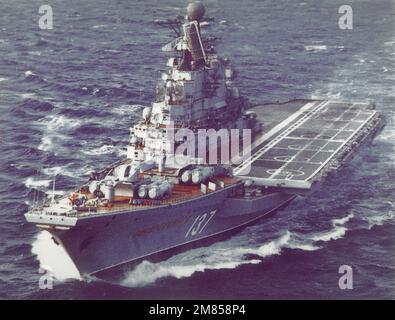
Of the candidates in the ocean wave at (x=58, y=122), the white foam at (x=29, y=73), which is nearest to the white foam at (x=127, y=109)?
the ocean wave at (x=58, y=122)

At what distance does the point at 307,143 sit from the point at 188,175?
64.6 feet

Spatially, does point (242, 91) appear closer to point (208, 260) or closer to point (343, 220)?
point (343, 220)

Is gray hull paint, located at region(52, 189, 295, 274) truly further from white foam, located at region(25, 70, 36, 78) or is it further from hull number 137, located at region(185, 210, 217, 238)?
white foam, located at region(25, 70, 36, 78)

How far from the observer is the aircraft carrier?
52.8 meters

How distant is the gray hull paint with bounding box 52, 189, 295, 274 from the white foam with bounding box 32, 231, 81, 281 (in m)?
1.23

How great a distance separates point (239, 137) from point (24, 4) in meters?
98.5

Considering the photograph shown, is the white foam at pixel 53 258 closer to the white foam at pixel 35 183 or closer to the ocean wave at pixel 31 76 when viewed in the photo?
the white foam at pixel 35 183

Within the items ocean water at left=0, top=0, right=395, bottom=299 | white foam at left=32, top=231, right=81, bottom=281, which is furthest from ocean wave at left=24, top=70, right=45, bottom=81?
white foam at left=32, top=231, right=81, bottom=281

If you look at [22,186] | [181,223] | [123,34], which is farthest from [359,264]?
[123,34]

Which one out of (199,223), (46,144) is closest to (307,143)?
(199,223)

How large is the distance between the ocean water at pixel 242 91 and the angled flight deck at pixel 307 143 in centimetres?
362

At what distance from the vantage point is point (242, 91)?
10031 cm
